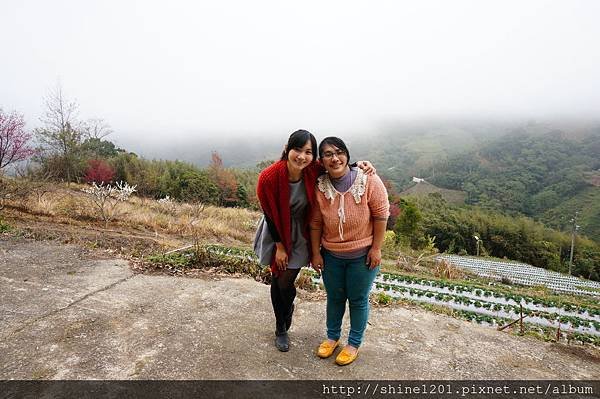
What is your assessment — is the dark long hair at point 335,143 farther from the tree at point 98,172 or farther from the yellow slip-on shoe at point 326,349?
the tree at point 98,172

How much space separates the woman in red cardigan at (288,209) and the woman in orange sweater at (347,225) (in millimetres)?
69

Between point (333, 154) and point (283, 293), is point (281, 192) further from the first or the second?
point (283, 293)

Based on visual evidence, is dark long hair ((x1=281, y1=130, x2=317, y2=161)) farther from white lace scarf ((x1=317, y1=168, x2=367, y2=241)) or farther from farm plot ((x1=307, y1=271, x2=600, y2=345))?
farm plot ((x1=307, y1=271, x2=600, y2=345))

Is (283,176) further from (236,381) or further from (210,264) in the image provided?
(210,264)

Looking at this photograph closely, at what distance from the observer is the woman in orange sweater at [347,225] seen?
2.04 m

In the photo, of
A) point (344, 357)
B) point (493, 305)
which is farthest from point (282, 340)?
point (493, 305)

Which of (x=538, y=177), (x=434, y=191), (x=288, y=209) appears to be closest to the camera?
(x=288, y=209)

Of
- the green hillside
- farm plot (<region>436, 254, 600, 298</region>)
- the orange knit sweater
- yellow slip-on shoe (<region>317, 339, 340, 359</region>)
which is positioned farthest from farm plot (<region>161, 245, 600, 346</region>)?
the green hillside

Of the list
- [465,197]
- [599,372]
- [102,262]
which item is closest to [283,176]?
[599,372]

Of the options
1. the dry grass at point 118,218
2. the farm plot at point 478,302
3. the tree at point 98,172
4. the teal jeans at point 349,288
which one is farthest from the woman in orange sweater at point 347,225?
the tree at point 98,172

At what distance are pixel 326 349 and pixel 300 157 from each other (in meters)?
1.31

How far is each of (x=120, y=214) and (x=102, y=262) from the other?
23.2 ft

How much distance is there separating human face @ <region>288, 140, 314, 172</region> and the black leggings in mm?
704

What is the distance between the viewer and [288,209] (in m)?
2.11
